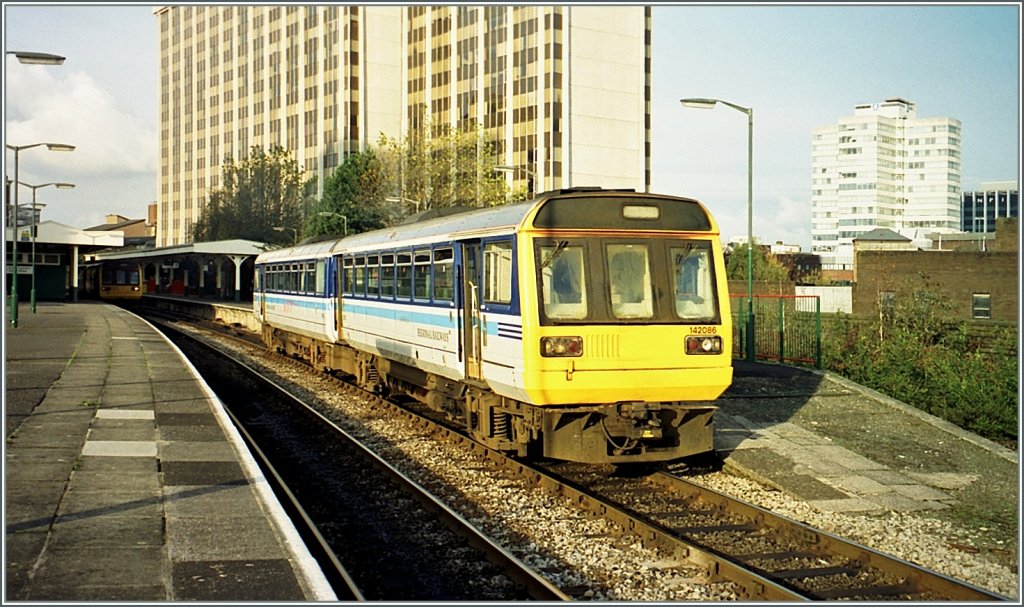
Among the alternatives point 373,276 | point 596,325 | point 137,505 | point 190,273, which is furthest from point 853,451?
point 190,273

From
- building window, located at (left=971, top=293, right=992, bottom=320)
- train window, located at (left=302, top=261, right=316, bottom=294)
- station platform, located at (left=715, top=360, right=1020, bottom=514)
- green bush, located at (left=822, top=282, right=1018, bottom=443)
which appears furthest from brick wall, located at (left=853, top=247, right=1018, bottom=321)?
station platform, located at (left=715, top=360, right=1020, bottom=514)

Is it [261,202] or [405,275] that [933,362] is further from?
[261,202]

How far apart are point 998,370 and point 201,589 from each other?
59.7 ft

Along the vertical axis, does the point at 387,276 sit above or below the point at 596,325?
above

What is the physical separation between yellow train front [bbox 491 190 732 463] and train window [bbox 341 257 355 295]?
911cm

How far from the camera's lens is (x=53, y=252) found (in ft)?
214

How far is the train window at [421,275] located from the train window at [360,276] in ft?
12.0

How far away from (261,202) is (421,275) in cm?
7914

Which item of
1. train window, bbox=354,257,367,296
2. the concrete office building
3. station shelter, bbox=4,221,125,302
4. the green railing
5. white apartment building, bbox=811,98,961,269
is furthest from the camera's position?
white apartment building, bbox=811,98,961,269

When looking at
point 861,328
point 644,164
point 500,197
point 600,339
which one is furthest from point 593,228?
point 644,164

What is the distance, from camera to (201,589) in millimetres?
6773

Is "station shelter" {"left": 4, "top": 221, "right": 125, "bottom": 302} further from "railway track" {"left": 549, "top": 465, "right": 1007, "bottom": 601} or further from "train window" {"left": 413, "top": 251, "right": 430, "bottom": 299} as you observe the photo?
"railway track" {"left": 549, "top": 465, "right": 1007, "bottom": 601}

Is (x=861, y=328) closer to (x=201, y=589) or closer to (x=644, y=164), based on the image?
(x=201, y=589)

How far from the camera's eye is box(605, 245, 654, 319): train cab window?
36.1 ft
